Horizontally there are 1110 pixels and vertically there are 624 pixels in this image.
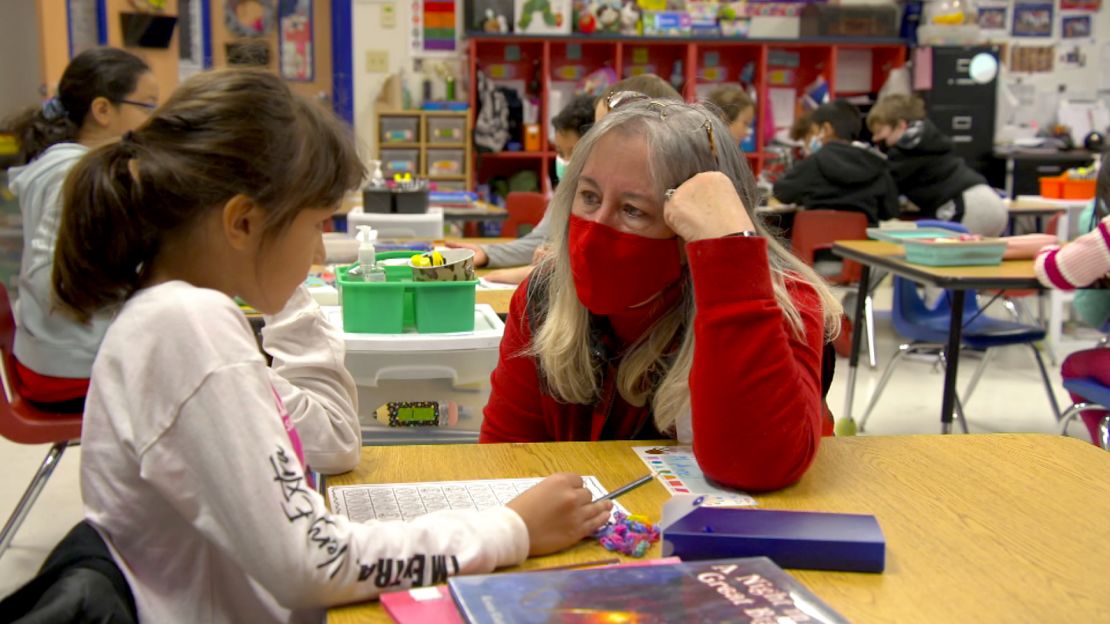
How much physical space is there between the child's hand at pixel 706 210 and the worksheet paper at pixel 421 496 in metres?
0.33

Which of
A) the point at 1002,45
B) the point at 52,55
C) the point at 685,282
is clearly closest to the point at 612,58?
the point at 1002,45

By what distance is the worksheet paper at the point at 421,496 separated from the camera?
3.96 ft

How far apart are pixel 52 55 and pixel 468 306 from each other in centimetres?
394

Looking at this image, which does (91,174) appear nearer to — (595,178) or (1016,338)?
(595,178)

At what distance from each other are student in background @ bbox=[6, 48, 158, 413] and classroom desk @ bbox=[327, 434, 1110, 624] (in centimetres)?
129


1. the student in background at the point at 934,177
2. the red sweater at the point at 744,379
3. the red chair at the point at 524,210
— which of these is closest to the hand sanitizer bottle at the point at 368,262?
the red sweater at the point at 744,379

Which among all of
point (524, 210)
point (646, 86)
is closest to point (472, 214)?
point (524, 210)

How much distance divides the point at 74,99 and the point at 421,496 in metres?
2.43

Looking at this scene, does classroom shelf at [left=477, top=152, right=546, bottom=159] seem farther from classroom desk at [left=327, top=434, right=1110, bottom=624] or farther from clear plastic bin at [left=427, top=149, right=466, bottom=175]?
classroom desk at [left=327, top=434, right=1110, bottom=624]

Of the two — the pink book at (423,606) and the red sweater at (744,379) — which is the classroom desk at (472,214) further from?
the pink book at (423,606)

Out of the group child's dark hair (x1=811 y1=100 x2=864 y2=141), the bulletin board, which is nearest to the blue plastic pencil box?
child's dark hair (x1=811 y1=100 x2=864 y2=141)

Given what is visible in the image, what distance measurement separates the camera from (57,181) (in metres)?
2.82

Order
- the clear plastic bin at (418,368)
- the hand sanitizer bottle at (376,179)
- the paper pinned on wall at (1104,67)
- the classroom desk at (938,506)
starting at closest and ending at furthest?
the classroom desk at (938,506)
the clear plastic bin at (418,368)
the hand sanitizer bottle at (376,179)
the paper pinned on wall at (1104,67)

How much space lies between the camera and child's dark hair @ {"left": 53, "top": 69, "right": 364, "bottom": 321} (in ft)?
3.34
